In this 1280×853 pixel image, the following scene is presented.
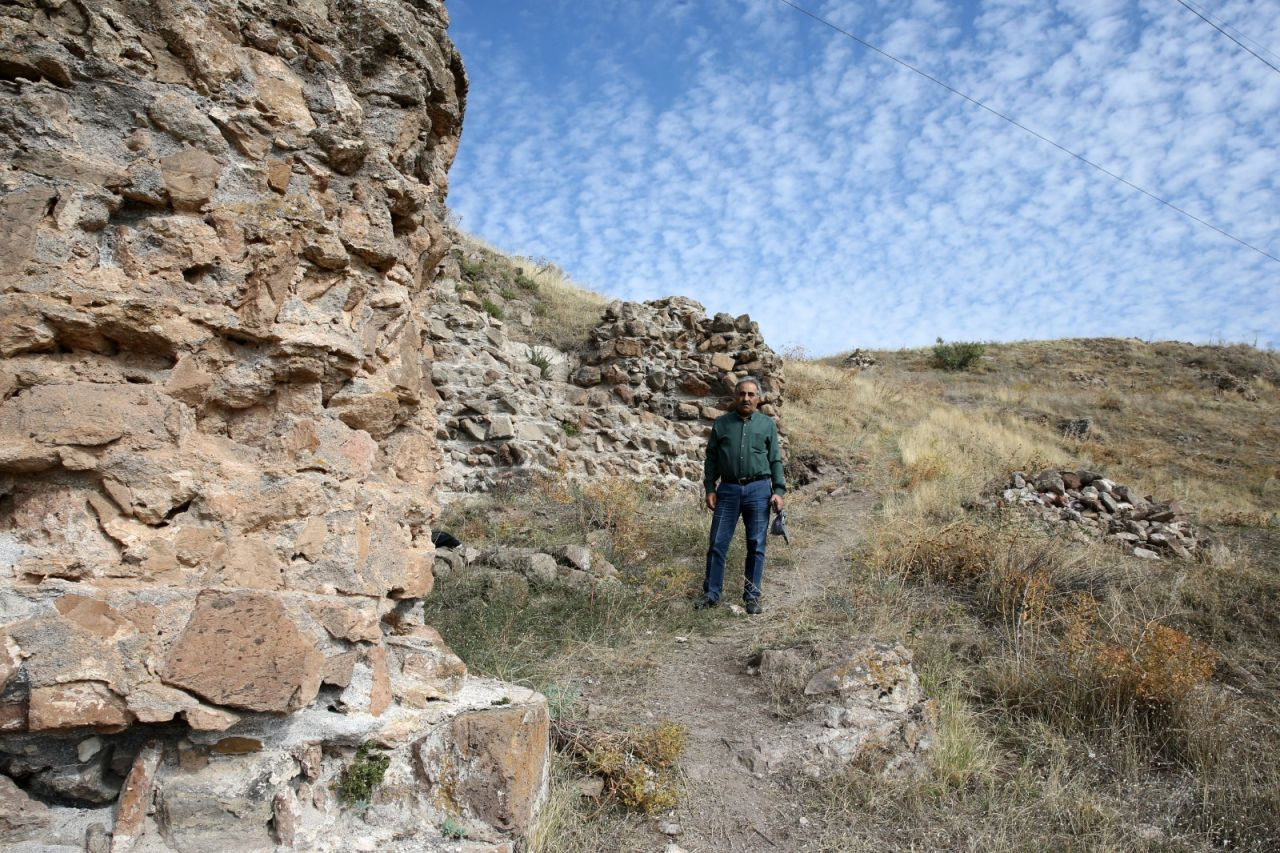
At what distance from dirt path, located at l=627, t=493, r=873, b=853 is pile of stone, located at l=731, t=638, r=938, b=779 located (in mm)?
107

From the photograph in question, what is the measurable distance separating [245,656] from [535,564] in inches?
140

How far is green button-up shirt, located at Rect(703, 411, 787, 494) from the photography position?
531 cm

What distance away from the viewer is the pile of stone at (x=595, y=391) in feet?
27.1

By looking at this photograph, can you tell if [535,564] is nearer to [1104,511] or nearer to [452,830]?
[452,830]

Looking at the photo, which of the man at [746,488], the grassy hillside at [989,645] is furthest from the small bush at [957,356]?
the man at [746,488]

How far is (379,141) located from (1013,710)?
398 cm

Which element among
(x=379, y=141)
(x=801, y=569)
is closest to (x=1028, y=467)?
(x=801, y=569)

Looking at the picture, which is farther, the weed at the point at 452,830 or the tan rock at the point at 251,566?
the weed at the point at 452,830

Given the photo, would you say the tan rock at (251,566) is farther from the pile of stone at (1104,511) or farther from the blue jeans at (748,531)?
the pile of stone at (1104,511)

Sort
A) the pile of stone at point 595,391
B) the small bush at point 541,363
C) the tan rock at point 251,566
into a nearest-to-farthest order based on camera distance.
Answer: the tan rock at point 251,566 < the pile of stone at point 595,391 < the small bush at point 541,363

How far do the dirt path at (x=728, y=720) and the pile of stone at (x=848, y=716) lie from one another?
0.35 ft

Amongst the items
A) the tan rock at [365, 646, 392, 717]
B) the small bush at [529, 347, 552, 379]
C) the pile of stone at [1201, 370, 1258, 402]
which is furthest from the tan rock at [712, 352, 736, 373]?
the pile of stone at [1201, 370, 1258, 402]

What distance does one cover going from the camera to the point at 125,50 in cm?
204

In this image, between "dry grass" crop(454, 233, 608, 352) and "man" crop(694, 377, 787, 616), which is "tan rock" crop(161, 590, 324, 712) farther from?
"dry grass" crop(454, 233, 608, 352)
